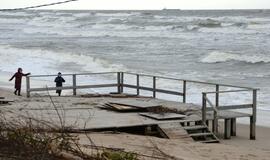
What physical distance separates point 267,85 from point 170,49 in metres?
24.3

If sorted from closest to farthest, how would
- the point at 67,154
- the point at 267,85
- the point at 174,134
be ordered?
the point at 67,154 < the point at 174,134 < the point at 267,85

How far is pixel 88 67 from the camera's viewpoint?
3725cm

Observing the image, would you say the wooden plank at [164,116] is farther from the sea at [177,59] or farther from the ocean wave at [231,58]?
the ocean wave at [231,58]

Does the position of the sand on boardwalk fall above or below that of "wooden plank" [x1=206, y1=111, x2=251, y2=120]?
below

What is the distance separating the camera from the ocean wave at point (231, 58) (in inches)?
1585

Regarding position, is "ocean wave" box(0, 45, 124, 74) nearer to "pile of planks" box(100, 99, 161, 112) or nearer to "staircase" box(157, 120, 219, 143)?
"pile of planks" box(100, 99, 161, 112)

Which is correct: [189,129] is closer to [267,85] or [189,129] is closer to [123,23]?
[267,85]

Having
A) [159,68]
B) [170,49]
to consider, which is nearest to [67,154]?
[159,68]

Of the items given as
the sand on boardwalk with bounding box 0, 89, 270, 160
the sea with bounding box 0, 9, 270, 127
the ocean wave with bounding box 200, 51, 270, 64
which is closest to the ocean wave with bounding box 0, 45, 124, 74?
the sea with bounding box 0, 9, 270, 127

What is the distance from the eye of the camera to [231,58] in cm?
4231

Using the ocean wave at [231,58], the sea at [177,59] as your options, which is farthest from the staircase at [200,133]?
the ocean wave at [231,58]

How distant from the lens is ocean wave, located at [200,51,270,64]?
1585 inches

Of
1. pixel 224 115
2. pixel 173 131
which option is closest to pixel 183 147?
pixel 173 131

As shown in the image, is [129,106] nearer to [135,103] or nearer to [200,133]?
[135,103]
